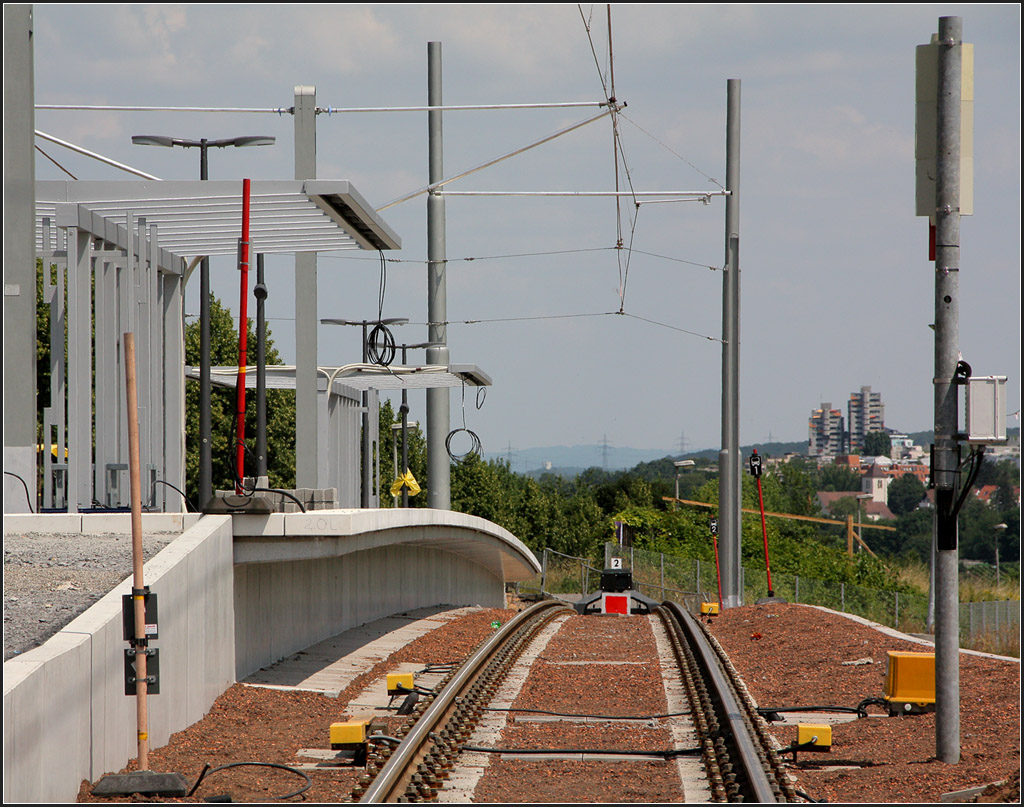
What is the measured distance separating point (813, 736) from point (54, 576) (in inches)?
213

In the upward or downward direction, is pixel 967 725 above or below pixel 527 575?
above

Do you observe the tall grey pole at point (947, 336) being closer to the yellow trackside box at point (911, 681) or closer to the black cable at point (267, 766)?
the yellow trackside box at point (911, 681)

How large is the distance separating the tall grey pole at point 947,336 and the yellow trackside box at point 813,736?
31.2 inches

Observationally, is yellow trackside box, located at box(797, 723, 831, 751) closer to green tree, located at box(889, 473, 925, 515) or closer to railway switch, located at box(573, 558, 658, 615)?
railway switch, located at box(573, 558, 658, 615)

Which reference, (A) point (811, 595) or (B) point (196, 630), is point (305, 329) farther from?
(A) point (811, 595)

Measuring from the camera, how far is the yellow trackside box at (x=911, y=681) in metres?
9.41

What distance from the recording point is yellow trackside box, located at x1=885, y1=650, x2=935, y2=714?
9.41 meters

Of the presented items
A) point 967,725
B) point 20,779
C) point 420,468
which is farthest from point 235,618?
point 420,468

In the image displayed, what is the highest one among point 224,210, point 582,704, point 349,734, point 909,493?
point 224,210

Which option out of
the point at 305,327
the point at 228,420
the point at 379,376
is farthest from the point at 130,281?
the point at 228,420

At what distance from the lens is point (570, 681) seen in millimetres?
12312

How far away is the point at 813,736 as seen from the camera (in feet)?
26.9

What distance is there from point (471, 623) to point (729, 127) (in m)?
13.6

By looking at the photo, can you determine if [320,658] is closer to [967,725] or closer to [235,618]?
[235,618]
